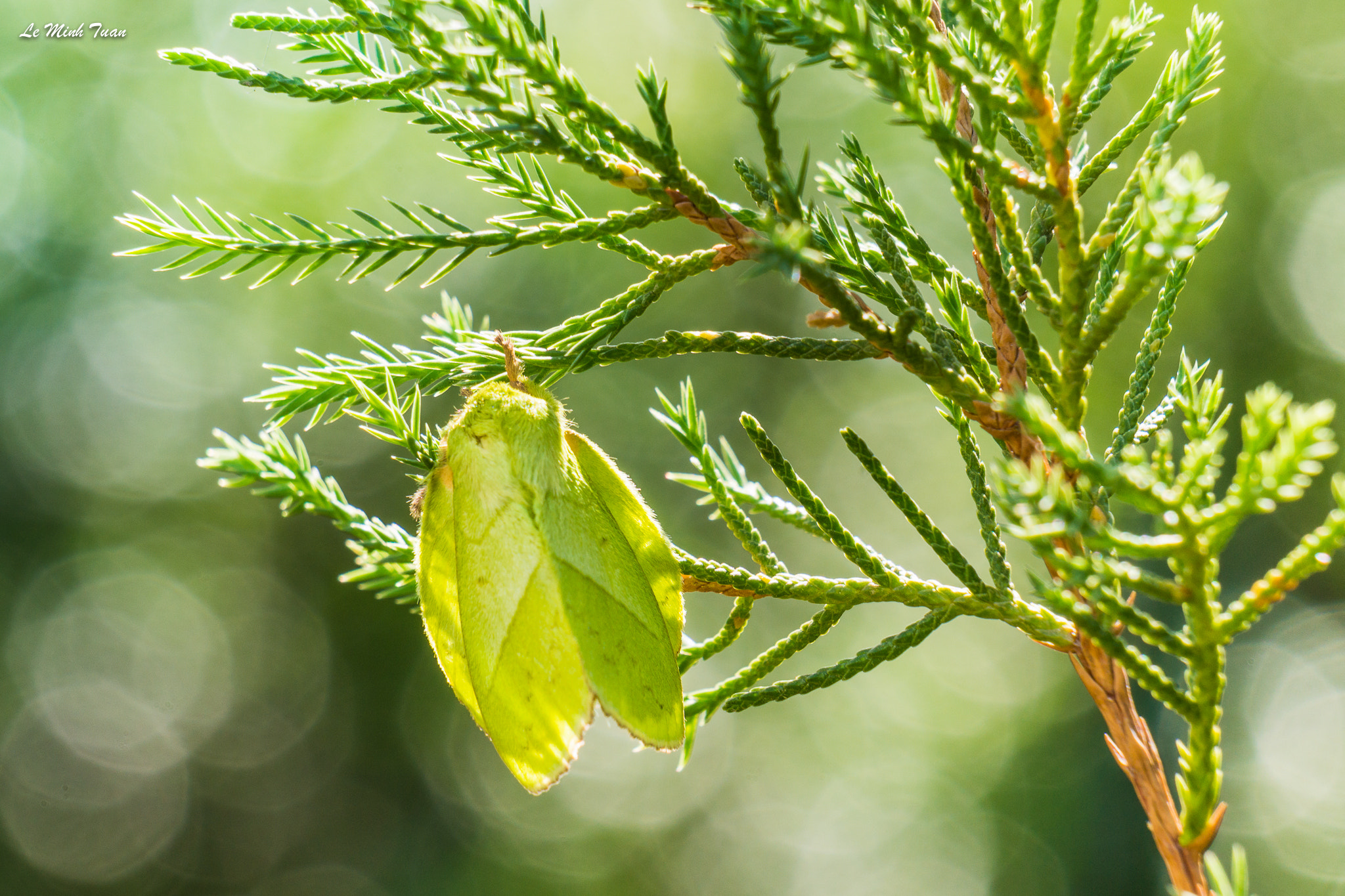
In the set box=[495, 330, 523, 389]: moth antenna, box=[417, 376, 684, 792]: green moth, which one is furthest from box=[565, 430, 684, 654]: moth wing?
box=[495, 330, 523, 389]: moth antenna

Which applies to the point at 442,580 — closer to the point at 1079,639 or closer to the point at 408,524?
the point at 1079,639

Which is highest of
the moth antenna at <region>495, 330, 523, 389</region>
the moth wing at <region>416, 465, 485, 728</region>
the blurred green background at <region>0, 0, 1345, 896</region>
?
the moth antenna at <region>495, 330, 523, 389</region>

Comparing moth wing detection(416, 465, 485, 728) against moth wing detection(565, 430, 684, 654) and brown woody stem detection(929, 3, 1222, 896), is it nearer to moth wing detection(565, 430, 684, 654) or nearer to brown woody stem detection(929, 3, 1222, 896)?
moth wing detection(565, 430, 684, 654)
